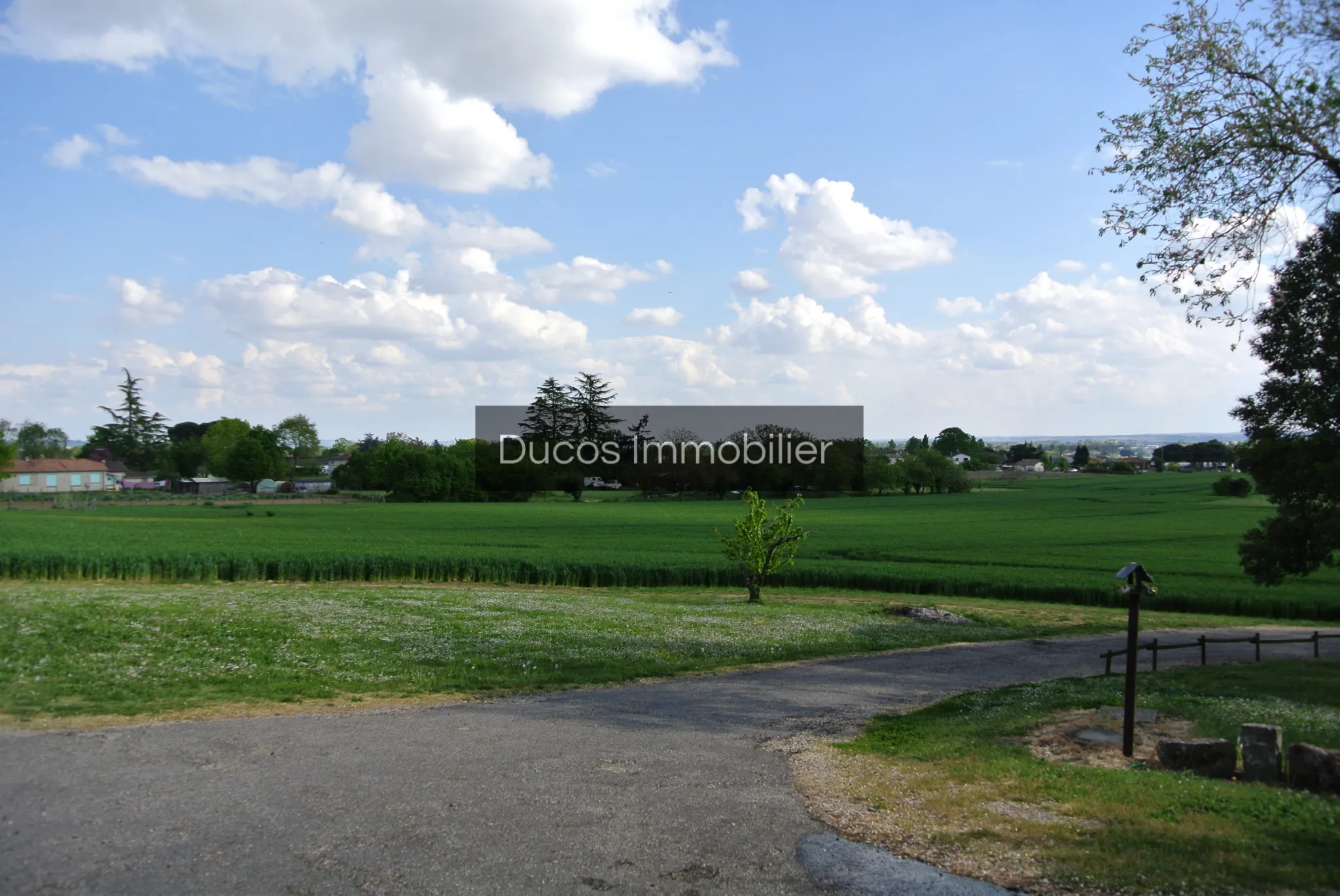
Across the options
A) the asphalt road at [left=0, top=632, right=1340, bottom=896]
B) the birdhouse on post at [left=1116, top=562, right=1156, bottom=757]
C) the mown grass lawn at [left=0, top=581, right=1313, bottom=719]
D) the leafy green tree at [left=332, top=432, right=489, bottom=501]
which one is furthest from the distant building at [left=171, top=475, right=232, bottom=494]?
the birdhouse on post at [left=1116, top=562, right=1156, bottom=757]

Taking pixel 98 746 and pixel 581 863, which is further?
pixel 98 746

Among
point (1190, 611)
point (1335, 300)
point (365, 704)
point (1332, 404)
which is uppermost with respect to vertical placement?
point (1335, 300)

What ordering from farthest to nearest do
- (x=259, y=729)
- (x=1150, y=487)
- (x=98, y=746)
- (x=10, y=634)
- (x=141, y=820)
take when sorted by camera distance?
(x=1150, y=487) → (x=10, y=634) → (x=259, y=729) → (x=98, y=746) → (x=141, y=820)

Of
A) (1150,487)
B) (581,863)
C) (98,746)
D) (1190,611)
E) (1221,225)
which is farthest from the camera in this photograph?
(1150,487)

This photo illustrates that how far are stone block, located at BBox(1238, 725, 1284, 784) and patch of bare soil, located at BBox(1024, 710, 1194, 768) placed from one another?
3.36 feet

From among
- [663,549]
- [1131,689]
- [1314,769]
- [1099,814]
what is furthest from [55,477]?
[1314,769]

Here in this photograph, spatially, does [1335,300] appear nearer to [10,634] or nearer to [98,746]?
[98,746]

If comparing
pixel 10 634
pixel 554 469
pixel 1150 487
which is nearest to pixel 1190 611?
pixel 10 634

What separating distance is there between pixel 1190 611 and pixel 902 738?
31.3 m

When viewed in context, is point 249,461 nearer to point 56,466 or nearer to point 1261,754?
point 56,466

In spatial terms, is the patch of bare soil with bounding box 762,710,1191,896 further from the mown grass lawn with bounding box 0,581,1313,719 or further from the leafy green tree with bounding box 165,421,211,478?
the leafy green tree with bounding box 165,421,211,478

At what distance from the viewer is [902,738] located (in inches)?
466

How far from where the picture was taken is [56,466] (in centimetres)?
12662

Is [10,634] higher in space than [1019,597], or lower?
higher
